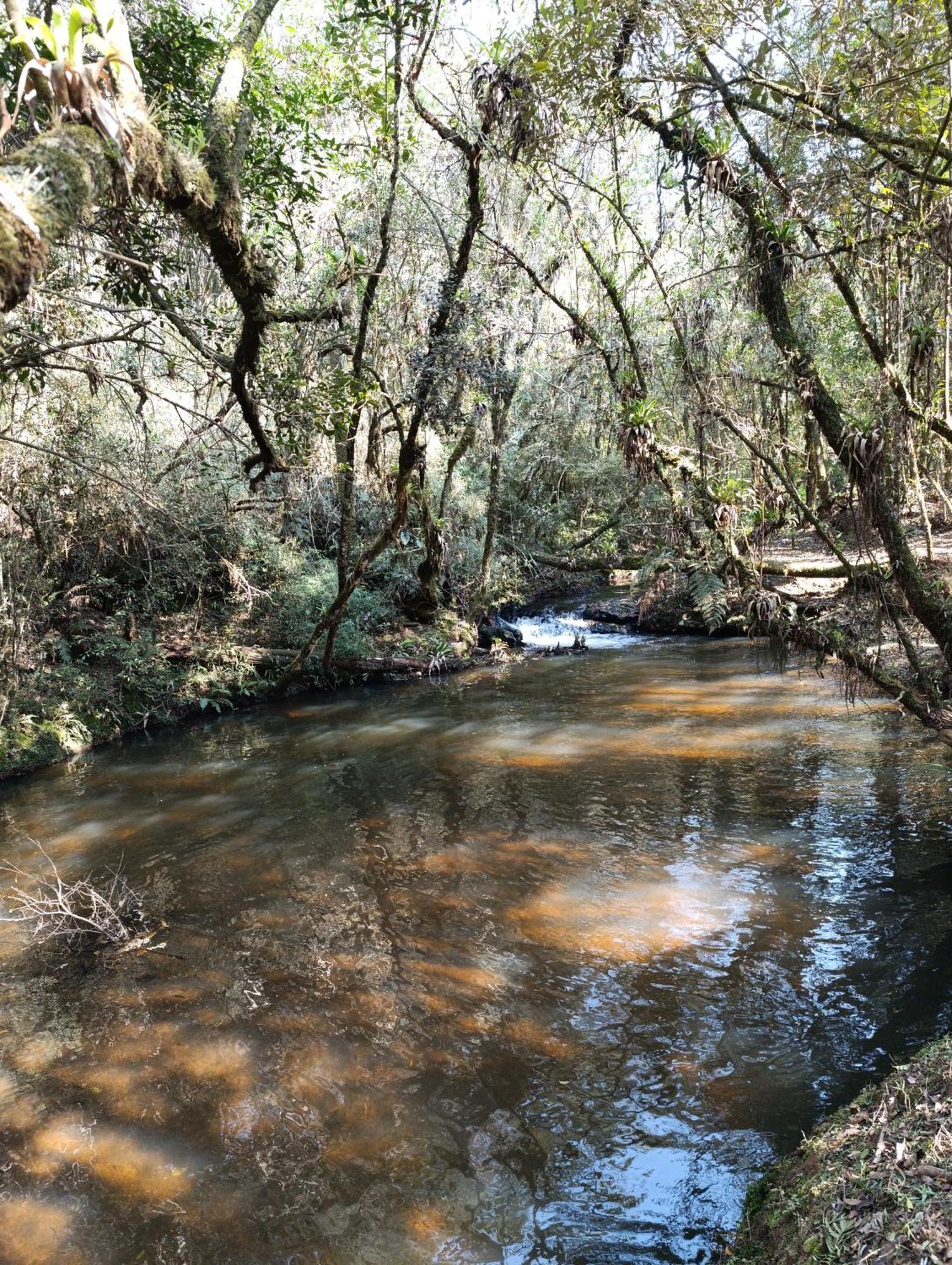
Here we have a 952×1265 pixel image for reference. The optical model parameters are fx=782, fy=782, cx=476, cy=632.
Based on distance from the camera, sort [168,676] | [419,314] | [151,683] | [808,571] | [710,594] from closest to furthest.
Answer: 1. [710,594]
2. [151,683]
3. [168,676]
4. [419,314]
5. [808,571]

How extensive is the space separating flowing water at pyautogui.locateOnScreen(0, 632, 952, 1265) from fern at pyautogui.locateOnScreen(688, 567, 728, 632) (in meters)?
2.01

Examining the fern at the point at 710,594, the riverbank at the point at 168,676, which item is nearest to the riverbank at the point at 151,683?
the riverbank at the point at 168,676

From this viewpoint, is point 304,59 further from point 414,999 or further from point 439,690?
point 414,999

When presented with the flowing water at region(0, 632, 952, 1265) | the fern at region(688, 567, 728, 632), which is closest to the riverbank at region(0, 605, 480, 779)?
the flowing water at region(0, 632, 952, 1265)

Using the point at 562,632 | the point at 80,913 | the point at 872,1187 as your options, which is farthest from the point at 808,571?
the point at 872,1187

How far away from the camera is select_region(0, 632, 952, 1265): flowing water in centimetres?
332

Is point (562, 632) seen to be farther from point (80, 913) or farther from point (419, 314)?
point (80, 913)

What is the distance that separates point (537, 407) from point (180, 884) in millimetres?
14952

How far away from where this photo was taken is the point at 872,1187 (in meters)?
2.29

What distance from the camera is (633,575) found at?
19359 millimetres

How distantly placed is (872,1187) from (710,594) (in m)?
8.58

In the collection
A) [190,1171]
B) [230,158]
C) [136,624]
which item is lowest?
[190,1171]

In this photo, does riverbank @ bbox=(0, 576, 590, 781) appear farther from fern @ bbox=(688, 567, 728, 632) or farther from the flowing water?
fern @ bbox=(688, 567, 728, 632)

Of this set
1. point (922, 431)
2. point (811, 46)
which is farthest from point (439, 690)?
point (811, 46)
